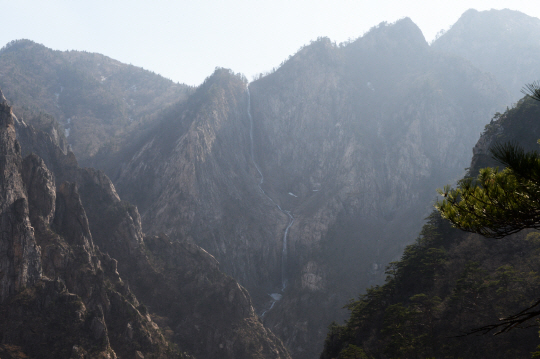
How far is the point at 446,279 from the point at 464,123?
96750mm

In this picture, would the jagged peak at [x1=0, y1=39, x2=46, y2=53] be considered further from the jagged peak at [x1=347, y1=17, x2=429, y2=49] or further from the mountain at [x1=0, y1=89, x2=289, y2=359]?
the jagged peak at [x1=347, y1=17, x2=429, y2=49]

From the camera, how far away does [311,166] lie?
12325cm

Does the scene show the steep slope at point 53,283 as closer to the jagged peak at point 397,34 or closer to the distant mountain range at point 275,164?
the distant mountain range at point 275,164

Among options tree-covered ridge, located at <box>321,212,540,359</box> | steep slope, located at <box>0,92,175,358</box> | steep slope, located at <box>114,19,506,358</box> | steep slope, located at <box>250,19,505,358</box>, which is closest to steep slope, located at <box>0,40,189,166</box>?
steep slope, located at <box>114,19,506,358</box>

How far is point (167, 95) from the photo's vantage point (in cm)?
18600

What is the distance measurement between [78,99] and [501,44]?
19675 centimetres

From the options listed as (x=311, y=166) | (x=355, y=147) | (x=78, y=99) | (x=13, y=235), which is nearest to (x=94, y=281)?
(x=13, y=235)

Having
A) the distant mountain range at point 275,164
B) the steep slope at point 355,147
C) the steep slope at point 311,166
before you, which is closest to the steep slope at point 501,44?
the distant mountain range at point 275,164

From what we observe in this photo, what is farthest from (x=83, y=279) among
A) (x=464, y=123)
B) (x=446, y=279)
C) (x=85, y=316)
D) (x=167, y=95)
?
(x=167, y=95)

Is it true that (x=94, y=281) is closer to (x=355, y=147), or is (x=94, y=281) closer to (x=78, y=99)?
(x=355, y=147)

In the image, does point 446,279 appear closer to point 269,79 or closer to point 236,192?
point 236,192

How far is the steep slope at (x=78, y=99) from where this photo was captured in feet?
401

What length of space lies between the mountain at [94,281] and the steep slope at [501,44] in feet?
413

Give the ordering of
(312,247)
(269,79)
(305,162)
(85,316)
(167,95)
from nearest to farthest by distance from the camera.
→ (85,316) → (312,247) → (305,162) → (269,79) → (167,95)
